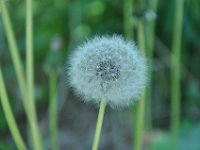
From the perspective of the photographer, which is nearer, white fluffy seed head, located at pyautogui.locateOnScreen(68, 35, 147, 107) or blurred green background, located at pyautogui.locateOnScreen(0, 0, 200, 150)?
white fluffy seed head, located at pyautogui.locateOnScreen(68, 35, 147, 107)

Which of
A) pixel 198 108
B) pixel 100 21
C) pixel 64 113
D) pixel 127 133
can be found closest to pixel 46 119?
pixel 64 113

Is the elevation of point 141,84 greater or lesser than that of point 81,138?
lesser

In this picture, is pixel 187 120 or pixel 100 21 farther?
pixel 100 21

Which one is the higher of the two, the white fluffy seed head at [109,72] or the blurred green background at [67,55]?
the blurred green background at [67,55]

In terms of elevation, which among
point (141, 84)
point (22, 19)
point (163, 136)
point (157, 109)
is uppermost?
point (22, 19)

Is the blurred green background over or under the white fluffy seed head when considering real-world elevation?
over

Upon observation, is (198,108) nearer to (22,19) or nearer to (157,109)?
(157,109)
